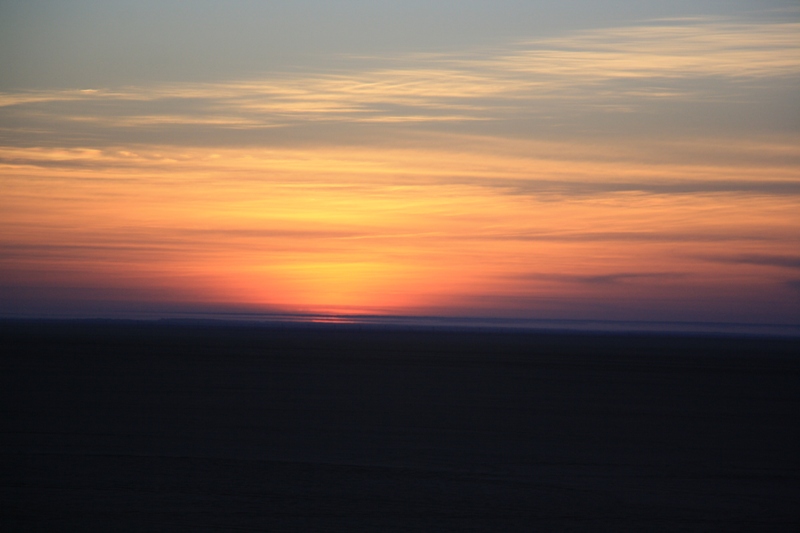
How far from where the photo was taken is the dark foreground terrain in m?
9.68

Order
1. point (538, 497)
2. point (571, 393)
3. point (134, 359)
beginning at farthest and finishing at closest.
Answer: point (134, 359) → point (571, 393) → point (538, 497)

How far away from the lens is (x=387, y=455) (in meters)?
14.0

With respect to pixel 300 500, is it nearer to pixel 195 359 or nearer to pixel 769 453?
pixel 769 453

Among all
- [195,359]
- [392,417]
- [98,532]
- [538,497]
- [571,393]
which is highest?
[98,532]

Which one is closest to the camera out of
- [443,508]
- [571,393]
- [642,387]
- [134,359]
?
[443,508]

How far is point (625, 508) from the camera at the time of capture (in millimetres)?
10461

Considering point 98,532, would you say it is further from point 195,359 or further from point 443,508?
point 195,359

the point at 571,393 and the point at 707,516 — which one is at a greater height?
the point at 707,516

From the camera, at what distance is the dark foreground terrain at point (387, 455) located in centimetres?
968

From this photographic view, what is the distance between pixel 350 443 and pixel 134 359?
26545 mm

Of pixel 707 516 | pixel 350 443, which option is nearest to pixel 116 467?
pixel 350 443

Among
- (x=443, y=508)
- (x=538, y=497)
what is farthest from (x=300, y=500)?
(x=538, y=497)

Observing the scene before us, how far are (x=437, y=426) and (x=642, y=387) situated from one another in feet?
45.7

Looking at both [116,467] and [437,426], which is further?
[437,426]
